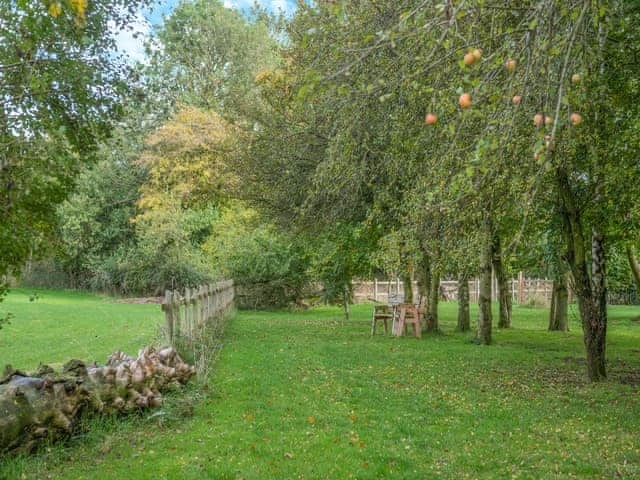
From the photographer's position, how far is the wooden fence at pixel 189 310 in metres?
8.53

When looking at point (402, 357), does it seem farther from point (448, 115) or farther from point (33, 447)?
point (33, 447)

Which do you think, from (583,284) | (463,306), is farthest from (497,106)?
(463,306)

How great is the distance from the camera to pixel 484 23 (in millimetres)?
5875

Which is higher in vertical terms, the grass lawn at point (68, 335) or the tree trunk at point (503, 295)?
the tree trunk at point (503, 295)

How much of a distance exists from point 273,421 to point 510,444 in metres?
2.27

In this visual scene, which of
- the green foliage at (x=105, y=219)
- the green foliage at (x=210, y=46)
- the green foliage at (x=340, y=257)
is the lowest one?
the green foliage at (x=340, y=257)

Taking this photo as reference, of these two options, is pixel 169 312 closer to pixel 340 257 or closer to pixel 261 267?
pixel 340 257

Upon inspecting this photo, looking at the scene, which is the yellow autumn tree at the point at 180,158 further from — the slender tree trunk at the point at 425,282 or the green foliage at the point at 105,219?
the slender tree trunk at the point at 425,282

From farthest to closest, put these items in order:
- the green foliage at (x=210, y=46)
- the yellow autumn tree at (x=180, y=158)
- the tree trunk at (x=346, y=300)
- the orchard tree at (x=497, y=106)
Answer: the green foliage at (x=210, y=46), the yellow autumn tree at (x=180, y=158), the tree trunk at (x=346, y=300), the orchard tree at (x=497, y=106)

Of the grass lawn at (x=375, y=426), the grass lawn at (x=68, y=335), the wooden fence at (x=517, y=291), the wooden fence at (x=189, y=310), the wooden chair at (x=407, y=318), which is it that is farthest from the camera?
the wooden fence at (x=517, y=291)

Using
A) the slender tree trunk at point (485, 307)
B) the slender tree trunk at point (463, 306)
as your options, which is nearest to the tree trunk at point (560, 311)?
the slender tree trunk at point (463, 306)

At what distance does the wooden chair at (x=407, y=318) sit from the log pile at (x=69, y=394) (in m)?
9.18

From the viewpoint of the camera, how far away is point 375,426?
20.4 feet

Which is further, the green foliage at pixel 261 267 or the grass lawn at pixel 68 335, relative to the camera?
the green foliage at pixel 261 267
